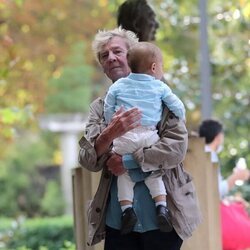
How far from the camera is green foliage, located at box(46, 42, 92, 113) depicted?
85.4ft

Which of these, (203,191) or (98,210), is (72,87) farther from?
(98,210)

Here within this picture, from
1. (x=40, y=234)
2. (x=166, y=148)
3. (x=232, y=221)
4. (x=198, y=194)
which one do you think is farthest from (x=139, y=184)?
(x=40, y=234)

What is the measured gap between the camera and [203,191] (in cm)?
624

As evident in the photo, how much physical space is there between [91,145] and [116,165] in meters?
0.18

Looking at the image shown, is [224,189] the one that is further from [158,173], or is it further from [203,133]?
[158,173]

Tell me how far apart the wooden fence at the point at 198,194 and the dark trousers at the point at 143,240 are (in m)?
1.35

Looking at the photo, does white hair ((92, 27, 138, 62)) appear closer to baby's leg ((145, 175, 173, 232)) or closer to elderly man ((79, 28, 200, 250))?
elderly man ((79, 28, 200, 250))

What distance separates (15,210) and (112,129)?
22.5 metres

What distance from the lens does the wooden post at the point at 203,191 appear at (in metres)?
6.16

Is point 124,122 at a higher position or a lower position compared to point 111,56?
lower

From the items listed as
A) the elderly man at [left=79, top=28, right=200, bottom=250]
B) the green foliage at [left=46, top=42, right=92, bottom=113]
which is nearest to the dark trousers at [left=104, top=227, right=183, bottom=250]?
the elderly man at [left=79, top=28, right=200, bottom=250]

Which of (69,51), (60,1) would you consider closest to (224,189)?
(60,1)

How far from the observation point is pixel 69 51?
82.9 feet

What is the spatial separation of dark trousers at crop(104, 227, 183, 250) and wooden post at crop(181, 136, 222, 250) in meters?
1.37
